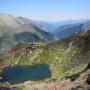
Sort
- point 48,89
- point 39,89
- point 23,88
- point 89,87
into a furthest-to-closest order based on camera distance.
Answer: point 23,88 → point 39,89 → point 48,89 → point 89,87

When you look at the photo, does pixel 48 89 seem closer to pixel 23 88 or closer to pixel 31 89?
pixel 31 89

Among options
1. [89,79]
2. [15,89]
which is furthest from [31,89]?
[89,79]

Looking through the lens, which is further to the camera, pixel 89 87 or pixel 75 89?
Answer: pixel 75 89

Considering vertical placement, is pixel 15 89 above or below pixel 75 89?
below

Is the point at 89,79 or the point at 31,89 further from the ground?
the point at 89,79

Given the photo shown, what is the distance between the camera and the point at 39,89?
137000 millimetres

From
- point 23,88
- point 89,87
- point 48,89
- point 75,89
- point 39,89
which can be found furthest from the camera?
point 23,88

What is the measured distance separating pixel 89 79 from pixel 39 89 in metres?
50.2

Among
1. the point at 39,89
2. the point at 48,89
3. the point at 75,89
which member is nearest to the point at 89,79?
the point at 75,89

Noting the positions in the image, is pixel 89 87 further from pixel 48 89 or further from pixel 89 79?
pixel 48 89

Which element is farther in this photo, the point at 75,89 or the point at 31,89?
the point at 31,89

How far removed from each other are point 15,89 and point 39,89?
66.7 ft

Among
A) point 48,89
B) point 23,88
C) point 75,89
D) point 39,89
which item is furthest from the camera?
point 23,88

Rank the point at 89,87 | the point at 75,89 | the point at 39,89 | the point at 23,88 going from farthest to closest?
the point at 23,88 → the point at 39,89 → the point at 75,89 → the point at 89,87
